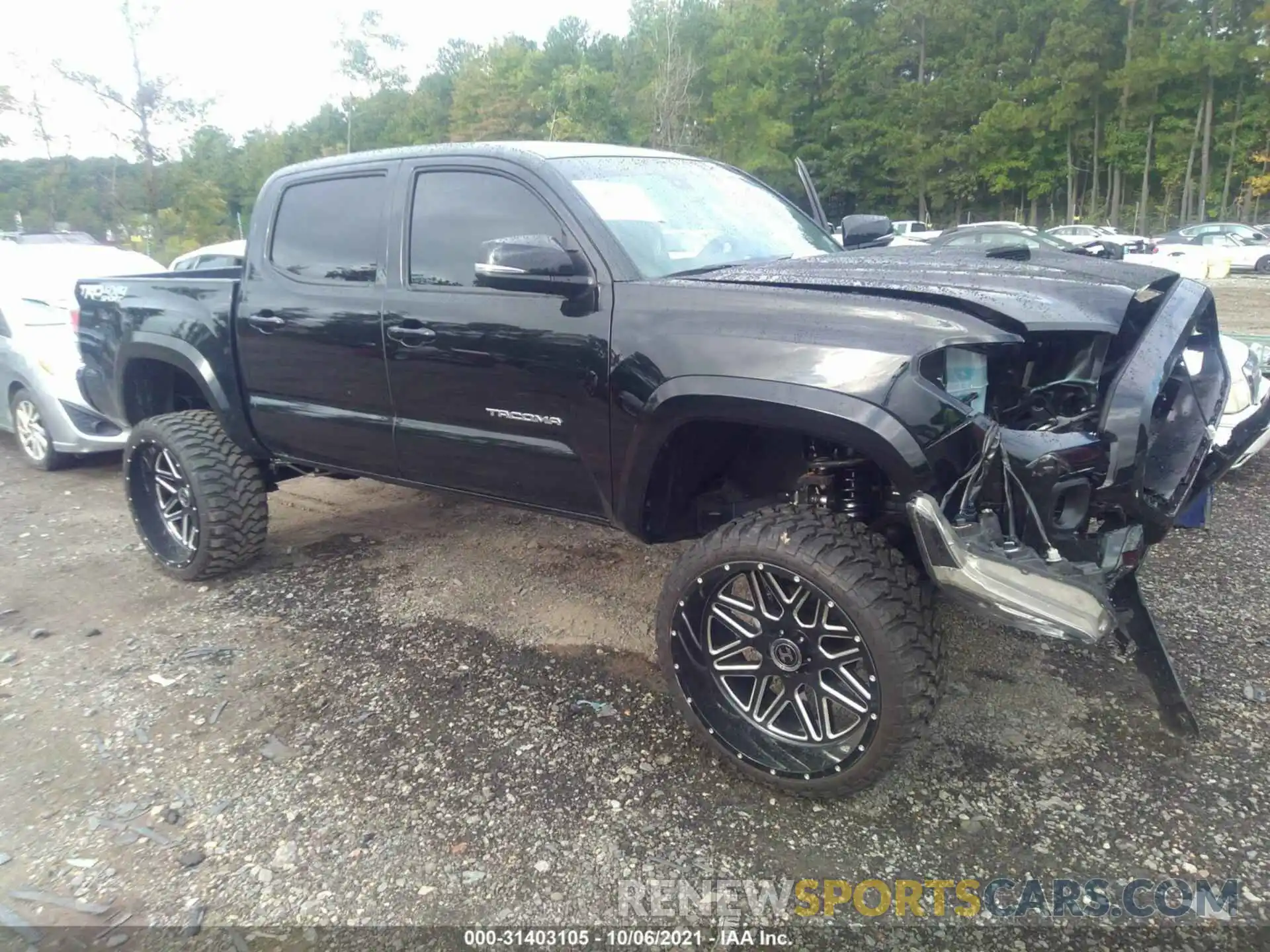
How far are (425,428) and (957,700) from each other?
2272 mm

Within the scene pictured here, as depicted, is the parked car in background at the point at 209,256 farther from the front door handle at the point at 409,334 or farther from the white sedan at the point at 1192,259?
the white sedan at the point at 1192,259

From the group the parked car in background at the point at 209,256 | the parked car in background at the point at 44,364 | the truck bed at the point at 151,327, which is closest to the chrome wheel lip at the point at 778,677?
the truck bed at the point at 151,327

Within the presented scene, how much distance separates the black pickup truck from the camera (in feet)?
7.64

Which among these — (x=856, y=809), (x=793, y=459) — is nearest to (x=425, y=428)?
(x=793, y=459)

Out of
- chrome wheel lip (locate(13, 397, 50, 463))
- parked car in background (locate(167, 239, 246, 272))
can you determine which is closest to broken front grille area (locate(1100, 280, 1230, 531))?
chrome wheel lip (locate(13, 397, 50, 463))

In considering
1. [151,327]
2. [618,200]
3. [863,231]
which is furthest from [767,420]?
[151,327]

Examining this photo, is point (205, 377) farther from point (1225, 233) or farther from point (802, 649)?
point (1225, 233)

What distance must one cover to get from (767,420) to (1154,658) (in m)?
1.51

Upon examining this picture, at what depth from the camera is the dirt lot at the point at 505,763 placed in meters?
2.37

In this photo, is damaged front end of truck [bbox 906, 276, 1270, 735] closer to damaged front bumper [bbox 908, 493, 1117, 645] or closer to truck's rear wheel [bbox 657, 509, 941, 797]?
damaged front bumper [bbox 908, 493, 1117, 645]

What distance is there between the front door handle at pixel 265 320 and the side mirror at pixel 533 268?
1353mm

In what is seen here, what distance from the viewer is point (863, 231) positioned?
14.2 feet

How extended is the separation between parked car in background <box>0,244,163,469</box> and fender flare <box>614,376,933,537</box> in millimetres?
5076

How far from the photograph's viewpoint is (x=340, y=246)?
12.4 feet
